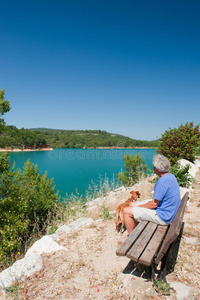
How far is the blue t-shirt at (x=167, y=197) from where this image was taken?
9.34 ft

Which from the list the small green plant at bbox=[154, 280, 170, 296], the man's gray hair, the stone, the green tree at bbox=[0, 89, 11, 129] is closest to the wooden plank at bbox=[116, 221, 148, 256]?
the small green plant at bbox=[154, 280, 170, 296]

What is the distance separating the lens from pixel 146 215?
10.0 ft

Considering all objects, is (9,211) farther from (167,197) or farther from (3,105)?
(167,197)

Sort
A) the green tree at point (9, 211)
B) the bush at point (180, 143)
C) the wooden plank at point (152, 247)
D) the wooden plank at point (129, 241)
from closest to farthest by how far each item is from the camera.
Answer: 1. the wooden plank at point (152, 247)
2. the wooden plank at point (129, 241)
3. the green tree at point (9, 211)
4. the bush at point (180, 143)

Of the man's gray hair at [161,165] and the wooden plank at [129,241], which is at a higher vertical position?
the man's gray hair at [161,165]

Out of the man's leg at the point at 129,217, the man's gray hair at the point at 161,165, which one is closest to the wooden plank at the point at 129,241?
the man's leg at the point at 129,217

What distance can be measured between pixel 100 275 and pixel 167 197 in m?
1.61

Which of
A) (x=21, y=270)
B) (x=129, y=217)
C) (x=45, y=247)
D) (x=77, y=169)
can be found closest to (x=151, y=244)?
(x=129, y=217)

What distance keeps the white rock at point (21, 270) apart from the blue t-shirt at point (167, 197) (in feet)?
7.36

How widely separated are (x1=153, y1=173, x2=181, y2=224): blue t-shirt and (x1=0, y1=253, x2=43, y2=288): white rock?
2.24 metres

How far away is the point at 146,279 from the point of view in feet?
8.61

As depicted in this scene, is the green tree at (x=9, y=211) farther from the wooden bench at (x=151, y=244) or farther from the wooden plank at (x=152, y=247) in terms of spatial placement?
the wooden plank at (x=152, y=247)

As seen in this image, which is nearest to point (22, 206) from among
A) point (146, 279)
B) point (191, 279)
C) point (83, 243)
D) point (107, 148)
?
point (83, 243)

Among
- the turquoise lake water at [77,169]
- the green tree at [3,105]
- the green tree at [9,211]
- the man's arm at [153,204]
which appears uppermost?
the green tree at [3,105]
